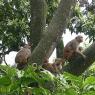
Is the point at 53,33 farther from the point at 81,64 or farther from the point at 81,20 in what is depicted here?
the point at 81,20

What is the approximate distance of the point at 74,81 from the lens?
1.77 m

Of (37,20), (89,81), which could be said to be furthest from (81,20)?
(89,81)

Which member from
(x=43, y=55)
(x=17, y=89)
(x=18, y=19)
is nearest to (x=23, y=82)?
(x=17, y=89)

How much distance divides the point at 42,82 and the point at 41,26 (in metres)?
4.42

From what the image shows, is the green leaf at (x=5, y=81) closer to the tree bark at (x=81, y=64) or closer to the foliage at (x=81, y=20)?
the tree bark at (x=81, y=64)

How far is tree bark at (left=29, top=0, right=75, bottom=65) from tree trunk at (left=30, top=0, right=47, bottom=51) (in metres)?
0.72

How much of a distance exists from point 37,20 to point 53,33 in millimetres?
1045

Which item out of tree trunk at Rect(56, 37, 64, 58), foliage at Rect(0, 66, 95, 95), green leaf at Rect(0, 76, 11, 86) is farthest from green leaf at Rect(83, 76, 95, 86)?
tree trunk at Rect(56, 37, 64, 58)

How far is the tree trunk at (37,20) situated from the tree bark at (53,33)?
0.72 metres

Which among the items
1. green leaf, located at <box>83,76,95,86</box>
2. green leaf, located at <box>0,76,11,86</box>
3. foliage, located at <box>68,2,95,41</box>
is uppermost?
foliage, located at <box>68,2,95,41</box>

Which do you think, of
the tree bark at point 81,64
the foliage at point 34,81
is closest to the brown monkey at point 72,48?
the tree bark at point 81,64

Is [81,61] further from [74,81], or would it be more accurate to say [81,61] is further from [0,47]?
[0,47]

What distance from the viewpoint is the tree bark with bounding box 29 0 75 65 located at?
5.17 meters

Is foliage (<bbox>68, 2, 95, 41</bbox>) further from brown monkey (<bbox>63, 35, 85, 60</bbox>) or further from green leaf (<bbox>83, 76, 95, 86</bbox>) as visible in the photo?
green leaf (<bbox>83, 76, 95, 86</bbox>)
